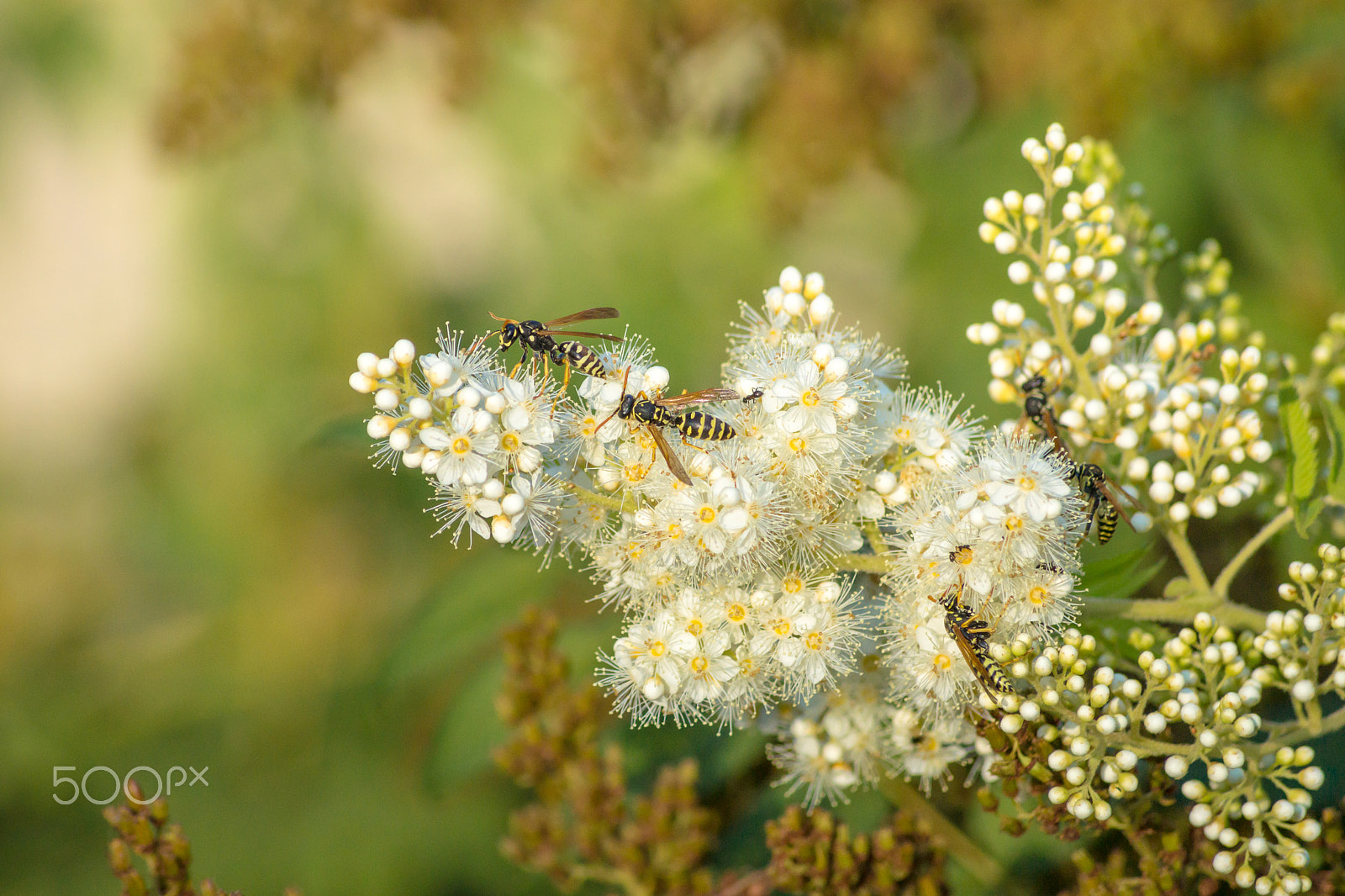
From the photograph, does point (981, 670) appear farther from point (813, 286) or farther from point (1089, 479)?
point (813, 286)

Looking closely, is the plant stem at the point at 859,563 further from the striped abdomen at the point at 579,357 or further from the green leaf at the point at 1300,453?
the green leaf at the point at 1300,453

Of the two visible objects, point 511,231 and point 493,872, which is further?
point 511,231

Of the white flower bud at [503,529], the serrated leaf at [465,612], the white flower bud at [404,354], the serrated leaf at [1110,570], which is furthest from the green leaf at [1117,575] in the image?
the serrated leaf at [465,612]

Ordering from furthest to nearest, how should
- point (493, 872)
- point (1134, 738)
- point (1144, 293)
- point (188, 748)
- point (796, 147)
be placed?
1. point (188, 748)
2. point (796, 147)
3. point (493, 872)
4. point (1144, 293)
5. point (1134, 738)

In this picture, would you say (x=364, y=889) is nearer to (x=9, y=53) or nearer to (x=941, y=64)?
(x=941, y=64)

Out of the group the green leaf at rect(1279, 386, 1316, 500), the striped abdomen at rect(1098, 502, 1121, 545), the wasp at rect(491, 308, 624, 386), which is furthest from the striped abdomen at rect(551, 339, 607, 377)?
the green leaf at rect(1279, 386, 1316, 500)

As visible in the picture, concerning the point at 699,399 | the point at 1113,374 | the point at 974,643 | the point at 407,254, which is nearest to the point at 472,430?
the point at 699,399

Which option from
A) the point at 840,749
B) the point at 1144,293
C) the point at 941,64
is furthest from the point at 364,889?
the point at 941,64
